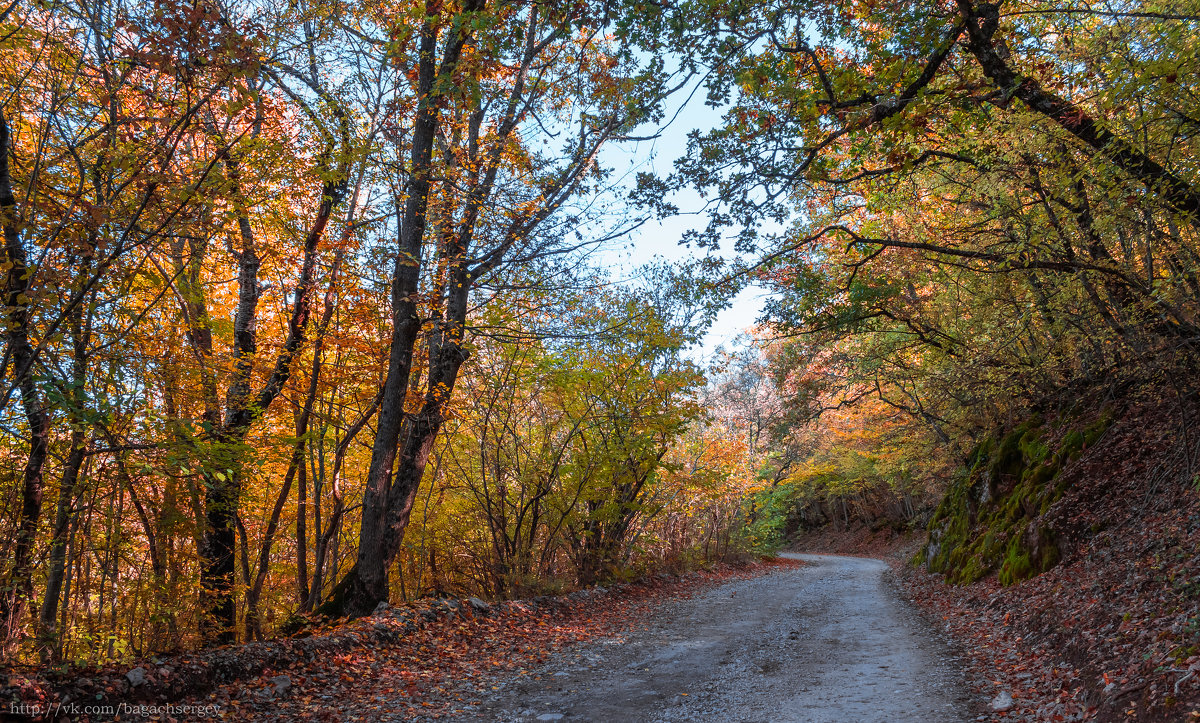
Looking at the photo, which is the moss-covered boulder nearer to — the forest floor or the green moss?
the green moss

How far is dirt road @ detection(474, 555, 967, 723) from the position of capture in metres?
4.89

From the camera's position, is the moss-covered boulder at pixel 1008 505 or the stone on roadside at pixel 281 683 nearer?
the stone on roadside at pixel 281 683

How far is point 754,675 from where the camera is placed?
6.02m

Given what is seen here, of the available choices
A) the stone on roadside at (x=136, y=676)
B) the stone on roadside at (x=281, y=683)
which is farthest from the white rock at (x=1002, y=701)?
the stone on roadside at (x=136, y=676)

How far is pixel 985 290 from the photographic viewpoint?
9.45m

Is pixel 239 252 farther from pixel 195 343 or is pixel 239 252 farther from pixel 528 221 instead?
pixel 528 221

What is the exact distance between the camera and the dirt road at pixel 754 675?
489 centimetres

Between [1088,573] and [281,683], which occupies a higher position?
[281,683]

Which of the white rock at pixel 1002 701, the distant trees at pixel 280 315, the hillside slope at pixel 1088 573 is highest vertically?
the distant trees at pixel 280 315

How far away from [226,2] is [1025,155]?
29.5 feet

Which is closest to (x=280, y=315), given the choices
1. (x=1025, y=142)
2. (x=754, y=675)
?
(x=754, y=675)

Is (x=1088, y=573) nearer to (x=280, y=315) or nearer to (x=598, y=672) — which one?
(x=598, y=672)

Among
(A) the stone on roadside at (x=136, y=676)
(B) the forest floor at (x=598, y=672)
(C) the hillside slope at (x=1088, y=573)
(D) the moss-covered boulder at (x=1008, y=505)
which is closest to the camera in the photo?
(C) the hillside slope at (x=1088, y=573)

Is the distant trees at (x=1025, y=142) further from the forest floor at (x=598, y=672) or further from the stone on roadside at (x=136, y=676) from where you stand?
the stone on roadside at (x=136, y=676)
